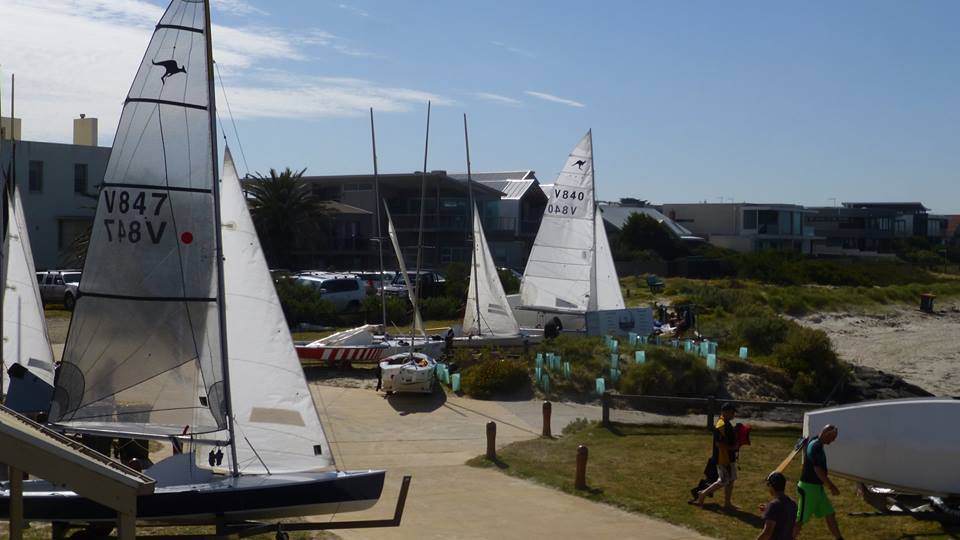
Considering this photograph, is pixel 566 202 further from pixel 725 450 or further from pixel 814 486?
pixel 814 486

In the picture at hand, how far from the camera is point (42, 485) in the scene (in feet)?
35.2

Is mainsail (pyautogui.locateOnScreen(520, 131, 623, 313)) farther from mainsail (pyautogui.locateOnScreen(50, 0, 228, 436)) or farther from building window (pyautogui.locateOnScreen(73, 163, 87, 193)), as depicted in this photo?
building window (pyautogui.locateOnScreen(73, 163, 87, 193))

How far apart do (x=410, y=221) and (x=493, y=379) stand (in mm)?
35079

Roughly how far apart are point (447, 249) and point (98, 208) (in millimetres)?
49266

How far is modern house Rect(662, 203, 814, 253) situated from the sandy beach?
86.1 ft

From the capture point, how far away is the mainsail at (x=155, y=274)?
11742mm

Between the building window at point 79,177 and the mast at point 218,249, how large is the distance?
40.9 metres

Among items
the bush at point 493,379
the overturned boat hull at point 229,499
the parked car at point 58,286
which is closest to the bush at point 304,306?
the parked car at point 58,286

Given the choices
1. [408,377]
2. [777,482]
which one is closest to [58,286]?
[408,377]

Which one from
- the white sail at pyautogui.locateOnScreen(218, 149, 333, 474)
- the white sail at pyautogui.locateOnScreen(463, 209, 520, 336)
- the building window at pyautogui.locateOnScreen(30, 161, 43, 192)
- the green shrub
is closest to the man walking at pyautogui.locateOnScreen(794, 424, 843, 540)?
the white sail at pyautogui.locateOnScreen(218, 149, 333, 474)

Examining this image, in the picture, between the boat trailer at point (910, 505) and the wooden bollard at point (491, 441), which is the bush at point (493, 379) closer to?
the wooden bollard at point (491, 441)

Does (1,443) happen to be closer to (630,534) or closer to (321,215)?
(630,534)

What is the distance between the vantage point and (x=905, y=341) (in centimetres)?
4962

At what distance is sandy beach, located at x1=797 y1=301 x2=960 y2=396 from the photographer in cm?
4100
